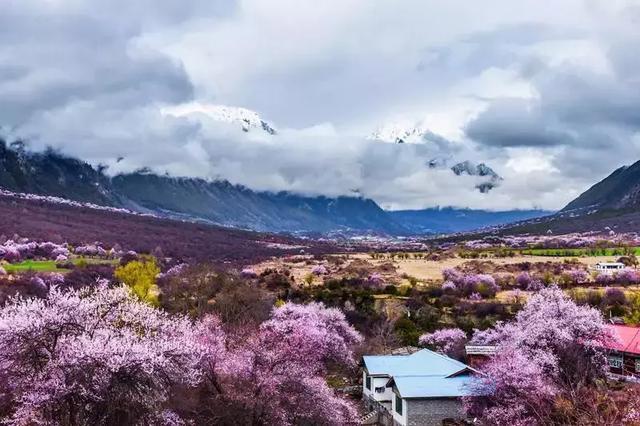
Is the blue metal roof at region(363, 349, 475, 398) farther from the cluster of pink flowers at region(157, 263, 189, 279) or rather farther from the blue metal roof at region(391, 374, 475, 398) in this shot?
the cluster of pink flowers at region(157, 263, 189, 279)

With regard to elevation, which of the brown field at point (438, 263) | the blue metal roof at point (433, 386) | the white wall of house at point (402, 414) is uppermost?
the brown field at point (438, 263)

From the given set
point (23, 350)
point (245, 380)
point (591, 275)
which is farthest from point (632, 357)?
point (591, 275)

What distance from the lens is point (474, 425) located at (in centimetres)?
3556

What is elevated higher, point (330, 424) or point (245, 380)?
point (245, 380)

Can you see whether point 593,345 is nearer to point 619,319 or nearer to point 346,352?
point 346,352

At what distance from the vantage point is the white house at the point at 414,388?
3750 cm

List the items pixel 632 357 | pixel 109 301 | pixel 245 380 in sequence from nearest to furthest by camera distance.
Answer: pixel 109 301, pixel 245 380, pixel 632 357

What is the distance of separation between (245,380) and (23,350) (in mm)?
10474

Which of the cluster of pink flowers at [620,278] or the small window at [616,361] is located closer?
the small window at [616,361]

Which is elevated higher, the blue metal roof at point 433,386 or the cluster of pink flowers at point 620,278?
the cluster of pink flowers at point 620,278

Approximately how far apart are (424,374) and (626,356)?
14362mm

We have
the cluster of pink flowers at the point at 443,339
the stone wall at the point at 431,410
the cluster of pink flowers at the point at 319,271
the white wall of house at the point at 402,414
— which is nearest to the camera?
the stone wall at the point at 431,410

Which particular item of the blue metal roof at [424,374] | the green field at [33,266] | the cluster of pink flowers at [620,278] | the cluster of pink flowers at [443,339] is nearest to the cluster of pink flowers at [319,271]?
the green field at [33,266]

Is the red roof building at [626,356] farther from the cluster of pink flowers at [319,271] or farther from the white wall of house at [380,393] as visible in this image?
the cluster of pink flowers at [319,271]
